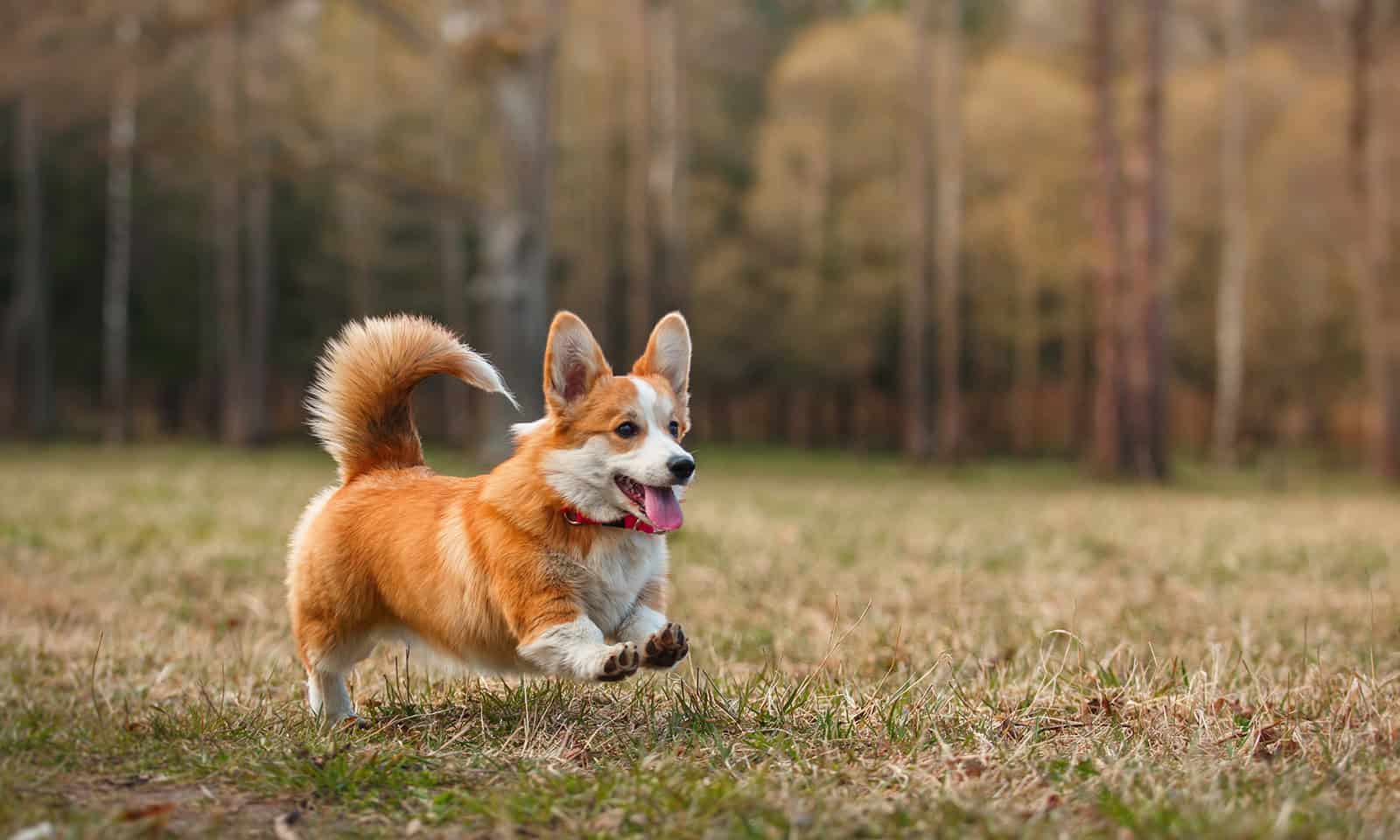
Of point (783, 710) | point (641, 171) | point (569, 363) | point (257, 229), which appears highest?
point (641, 171)

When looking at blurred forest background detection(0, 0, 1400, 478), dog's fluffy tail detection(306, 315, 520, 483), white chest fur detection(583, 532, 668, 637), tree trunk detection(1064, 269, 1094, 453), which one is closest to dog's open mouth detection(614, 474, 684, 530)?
white chest fur detection(583, 532, 668, 637)

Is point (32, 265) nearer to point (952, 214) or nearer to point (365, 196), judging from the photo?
point (365, 196)

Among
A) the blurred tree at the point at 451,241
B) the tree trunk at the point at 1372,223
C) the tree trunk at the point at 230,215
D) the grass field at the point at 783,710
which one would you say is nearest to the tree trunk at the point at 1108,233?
the tree trunk at the point at 1372,223

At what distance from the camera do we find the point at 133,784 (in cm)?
277

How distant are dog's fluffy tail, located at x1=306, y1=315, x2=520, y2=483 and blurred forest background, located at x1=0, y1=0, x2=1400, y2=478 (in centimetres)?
1770

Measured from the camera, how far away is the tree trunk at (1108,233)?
56.0ft

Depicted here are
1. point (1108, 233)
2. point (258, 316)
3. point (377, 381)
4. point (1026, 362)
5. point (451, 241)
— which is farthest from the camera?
point (1026, 362)

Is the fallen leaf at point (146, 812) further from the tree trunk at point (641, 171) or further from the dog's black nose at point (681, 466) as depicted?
the tree trunk at point (641, 171)

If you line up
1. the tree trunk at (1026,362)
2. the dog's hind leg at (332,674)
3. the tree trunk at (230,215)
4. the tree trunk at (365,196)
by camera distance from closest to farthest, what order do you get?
the dog's hind leg at (332,674) < the tree trunk at (230,215) < the tree trunk at (365,196) < the tree trunk at (1026,362)

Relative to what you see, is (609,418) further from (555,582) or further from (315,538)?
(315,538)

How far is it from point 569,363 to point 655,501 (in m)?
0.43

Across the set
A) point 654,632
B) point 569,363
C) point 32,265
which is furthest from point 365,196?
point 654,632

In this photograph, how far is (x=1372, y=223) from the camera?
19.0 meters

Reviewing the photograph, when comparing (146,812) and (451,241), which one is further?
(451,241)
